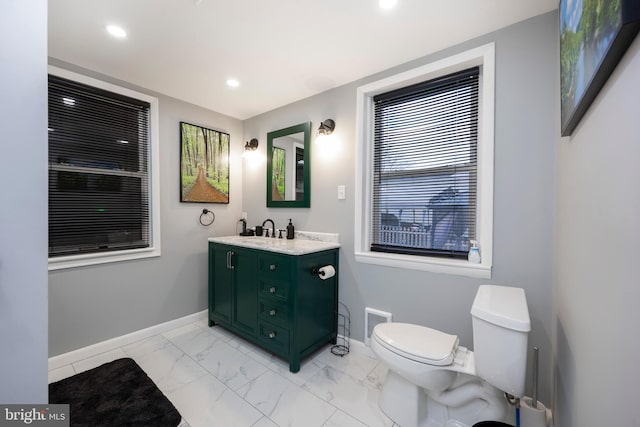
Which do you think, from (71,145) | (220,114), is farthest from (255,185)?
(71,145)

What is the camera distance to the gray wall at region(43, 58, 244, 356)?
2.00 metres

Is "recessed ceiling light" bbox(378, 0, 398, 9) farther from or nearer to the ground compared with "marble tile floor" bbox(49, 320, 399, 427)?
farther from the ground

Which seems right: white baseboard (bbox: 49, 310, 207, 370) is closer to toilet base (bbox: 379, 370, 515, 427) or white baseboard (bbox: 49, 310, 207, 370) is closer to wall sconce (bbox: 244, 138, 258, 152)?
wall sconce (bbox: 244, 138, 258, 152)

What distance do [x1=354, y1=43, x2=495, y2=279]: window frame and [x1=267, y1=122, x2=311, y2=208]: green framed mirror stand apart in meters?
0.58

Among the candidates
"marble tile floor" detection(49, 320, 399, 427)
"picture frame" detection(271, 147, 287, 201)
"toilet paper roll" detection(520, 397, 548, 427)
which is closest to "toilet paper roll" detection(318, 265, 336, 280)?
"marble tile floor" detection(49, 320, 399, 427)

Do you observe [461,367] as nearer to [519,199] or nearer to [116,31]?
[519,199]

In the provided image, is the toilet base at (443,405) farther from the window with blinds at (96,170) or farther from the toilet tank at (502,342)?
the window with blinds at (96,170)

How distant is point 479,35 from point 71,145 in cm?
313

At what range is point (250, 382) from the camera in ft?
5.81

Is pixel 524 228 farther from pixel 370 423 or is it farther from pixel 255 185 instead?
pixel 255 185

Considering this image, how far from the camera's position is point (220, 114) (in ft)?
9.74

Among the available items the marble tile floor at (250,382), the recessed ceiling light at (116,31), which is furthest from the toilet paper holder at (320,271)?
the recessed ceiling light at (116,31)

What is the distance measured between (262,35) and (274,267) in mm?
1647

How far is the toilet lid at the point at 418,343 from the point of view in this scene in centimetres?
129
